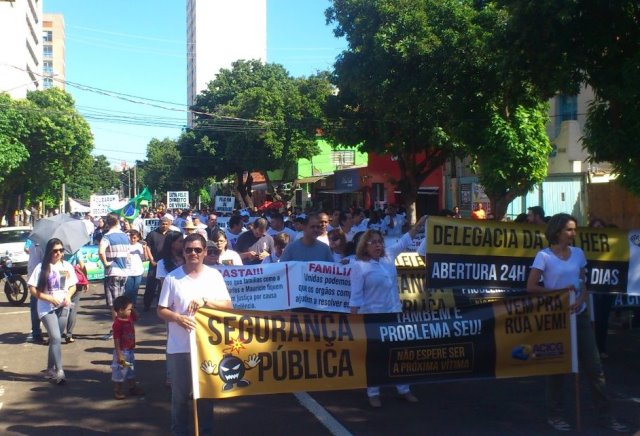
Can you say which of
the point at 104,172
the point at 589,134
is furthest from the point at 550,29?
the point at 104,172

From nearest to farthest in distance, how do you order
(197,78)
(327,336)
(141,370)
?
(327,336) → (141,370) → (197,78)

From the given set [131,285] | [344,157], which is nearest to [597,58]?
[131,285]

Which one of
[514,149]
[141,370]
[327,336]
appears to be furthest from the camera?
[514,149]

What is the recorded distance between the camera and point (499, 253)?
8.57 metres

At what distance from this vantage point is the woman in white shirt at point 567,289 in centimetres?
671

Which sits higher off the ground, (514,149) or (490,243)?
(514,149)

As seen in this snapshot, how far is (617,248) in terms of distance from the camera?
28.0 ft

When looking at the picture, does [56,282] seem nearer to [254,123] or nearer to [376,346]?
[376,346]

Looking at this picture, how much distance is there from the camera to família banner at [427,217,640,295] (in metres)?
8.42

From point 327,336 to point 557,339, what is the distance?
6.72 ft

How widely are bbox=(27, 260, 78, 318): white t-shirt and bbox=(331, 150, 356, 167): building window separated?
4612 cm

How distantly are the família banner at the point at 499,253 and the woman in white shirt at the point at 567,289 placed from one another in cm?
159

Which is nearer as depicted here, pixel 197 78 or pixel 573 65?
pixel 573 65

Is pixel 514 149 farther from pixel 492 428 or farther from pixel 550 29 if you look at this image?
pixel 492 428
